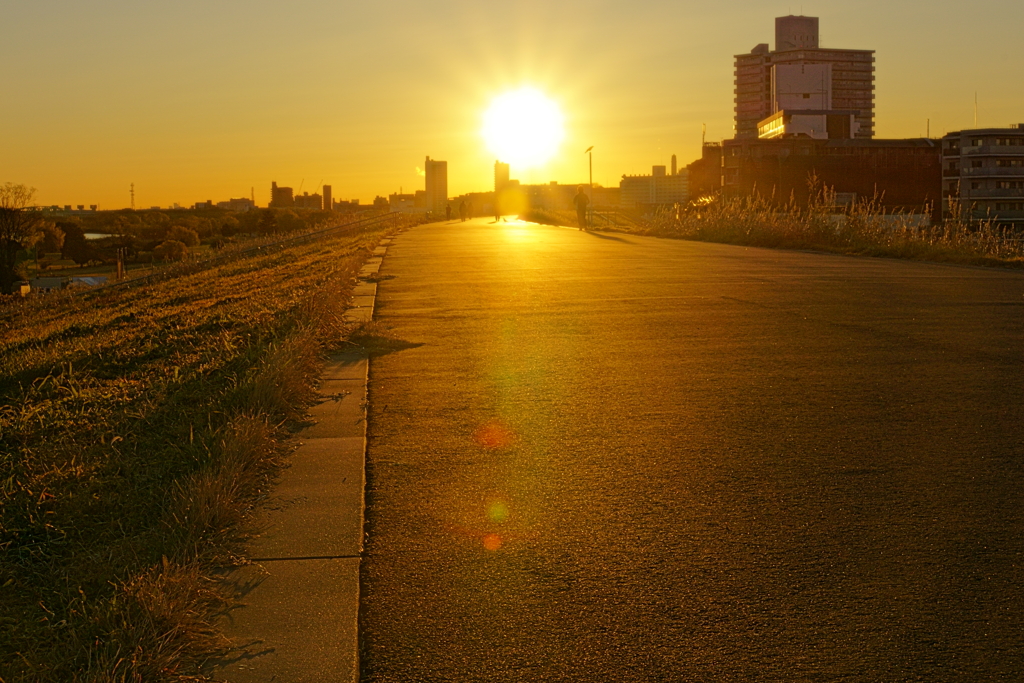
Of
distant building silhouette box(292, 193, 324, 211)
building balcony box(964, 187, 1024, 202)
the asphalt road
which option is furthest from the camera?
distant building silhouette box(292, 193, 324, 211)

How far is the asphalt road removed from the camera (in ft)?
9.96

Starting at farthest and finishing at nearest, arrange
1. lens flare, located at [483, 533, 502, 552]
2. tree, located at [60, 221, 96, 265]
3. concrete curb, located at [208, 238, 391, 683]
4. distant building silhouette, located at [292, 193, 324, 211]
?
1. distant building silhouette, located at [292, 193, 324, 211]
2. tree, located at [60, 221, 96, 265]
3. lens flare, located at [483, 533, 502, 552]
4. concrete curb, located at [208, 238, 391, 683]

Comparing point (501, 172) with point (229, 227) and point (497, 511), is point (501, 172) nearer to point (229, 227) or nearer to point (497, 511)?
point (229, 227)

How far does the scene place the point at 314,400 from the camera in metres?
6.45

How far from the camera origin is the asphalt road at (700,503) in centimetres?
304

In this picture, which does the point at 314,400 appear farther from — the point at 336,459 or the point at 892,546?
the point at 892,546

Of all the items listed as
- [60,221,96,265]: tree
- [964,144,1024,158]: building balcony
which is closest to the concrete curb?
[60,221,96,265]: tree

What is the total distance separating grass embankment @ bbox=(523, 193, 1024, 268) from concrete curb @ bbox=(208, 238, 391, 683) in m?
13.4

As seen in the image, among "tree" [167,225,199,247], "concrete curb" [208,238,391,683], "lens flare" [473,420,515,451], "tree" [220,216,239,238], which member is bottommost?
"concrete curb" [208,238,391,683]

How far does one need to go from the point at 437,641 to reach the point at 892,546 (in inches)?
71.9

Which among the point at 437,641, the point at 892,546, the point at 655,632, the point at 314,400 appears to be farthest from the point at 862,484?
the point at 314,400

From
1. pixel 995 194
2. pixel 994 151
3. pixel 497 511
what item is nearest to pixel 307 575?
pixel 497 511

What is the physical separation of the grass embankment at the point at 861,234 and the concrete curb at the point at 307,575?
13433 millimetres

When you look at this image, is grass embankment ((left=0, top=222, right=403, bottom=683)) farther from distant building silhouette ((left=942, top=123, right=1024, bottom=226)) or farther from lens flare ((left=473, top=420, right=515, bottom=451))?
distant building silhouette ((left=942, top=123, right=1024, bottom=226))
